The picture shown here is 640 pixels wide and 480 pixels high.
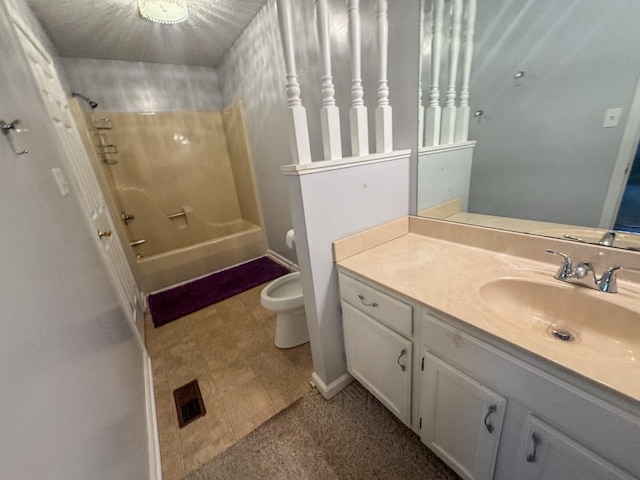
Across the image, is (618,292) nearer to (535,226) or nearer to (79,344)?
(535,226)

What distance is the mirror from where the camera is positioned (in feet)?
2.43

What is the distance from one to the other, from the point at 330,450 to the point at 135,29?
3.19m

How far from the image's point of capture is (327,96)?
1.01 m

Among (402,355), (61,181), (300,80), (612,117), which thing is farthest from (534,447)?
(300,80)

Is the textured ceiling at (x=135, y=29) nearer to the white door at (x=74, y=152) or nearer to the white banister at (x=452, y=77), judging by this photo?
the white door at (x=74, y=152)

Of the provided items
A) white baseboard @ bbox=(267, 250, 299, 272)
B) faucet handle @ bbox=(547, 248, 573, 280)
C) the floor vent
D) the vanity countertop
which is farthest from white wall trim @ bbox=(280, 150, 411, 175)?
white baseboard @ bbox=(267, 250, 299, 272)

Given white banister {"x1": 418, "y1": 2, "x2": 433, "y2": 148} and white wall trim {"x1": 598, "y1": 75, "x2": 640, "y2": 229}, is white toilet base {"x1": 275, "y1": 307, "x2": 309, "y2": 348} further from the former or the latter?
white wall trim {"x1": 598, "y1": 75, "x2": 640, "y2": 229}

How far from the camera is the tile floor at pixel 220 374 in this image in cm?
118

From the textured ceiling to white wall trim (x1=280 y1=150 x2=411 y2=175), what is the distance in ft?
5.45

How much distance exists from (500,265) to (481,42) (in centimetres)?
88

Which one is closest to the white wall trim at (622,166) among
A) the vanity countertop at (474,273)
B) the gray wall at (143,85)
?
the vanity countertop at (474,273)

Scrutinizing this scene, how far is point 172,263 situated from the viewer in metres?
2.61

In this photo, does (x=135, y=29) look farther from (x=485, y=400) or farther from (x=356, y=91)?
(x=485, y=400)

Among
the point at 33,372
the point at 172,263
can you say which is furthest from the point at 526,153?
the point at 172,263
